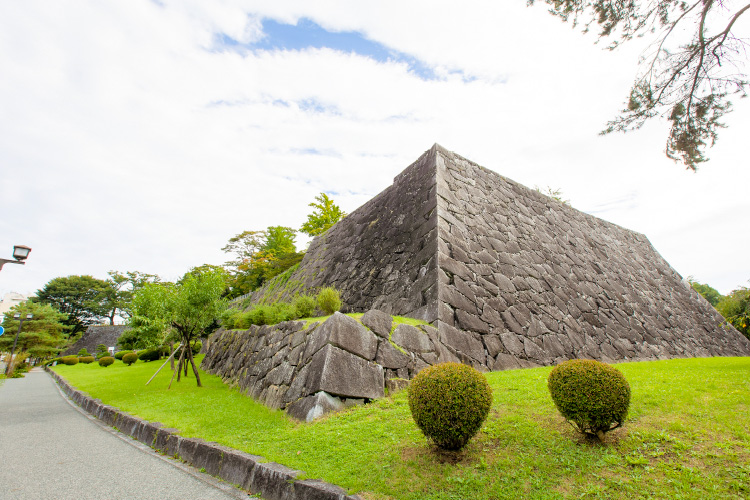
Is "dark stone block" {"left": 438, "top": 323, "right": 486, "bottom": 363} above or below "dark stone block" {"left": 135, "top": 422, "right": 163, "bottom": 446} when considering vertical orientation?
above

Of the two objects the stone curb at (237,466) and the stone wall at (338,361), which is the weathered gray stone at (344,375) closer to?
the stone wall at (338,361)

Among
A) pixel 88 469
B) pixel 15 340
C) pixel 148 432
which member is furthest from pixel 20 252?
pixel 15 340

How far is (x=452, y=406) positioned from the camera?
3.20 metres

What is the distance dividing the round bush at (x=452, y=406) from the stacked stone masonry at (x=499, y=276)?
3.46 meters

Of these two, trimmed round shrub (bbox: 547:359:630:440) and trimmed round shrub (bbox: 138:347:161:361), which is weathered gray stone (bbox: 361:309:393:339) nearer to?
trimmed round shrub (bbox: 547:359:630:440)

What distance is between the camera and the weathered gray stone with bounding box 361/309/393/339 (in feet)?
19.8

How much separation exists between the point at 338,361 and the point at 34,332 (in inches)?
1436

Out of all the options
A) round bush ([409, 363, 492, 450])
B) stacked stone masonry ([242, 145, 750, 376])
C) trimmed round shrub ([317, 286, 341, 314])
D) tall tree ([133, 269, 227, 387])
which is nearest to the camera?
round bush ([409, 363, 492, 450])

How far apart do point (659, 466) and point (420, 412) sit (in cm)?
184

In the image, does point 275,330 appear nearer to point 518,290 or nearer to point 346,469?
point 346,469

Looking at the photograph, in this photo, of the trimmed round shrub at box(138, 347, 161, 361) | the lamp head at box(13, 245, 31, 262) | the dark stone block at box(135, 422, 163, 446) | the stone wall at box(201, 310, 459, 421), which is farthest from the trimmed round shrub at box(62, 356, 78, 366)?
the dark stone block at box(135, 422, 163, 446)

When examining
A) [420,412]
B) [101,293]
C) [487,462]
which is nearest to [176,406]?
[420,412]

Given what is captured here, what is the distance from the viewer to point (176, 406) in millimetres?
6961

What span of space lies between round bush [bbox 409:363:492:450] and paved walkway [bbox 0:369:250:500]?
1.83 metres
